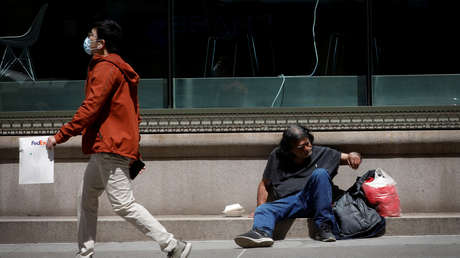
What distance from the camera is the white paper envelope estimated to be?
5742 millimetres

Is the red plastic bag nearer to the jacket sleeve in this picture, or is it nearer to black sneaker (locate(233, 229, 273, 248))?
black sneaker (locate(233, 229, 273, 248))

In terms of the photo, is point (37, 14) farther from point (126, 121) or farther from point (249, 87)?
point (126, 121)

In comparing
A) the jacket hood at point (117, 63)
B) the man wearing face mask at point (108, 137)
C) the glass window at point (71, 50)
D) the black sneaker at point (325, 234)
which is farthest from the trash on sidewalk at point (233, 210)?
the jacket hood at point (117, 63)

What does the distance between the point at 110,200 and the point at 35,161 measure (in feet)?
2.23

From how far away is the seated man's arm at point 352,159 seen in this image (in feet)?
23.5

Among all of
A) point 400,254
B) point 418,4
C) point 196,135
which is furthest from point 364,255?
point 418,4

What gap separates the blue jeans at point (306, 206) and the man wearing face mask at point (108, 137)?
129 cm

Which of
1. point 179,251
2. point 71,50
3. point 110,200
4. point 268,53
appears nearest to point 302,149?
point 268,53

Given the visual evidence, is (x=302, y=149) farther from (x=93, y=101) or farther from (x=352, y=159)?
(x=93, y=101)

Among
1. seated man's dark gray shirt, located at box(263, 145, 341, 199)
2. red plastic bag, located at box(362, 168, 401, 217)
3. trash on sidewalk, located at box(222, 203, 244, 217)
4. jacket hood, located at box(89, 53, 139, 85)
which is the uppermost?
jacket hood, located at box(89, 53, 139, 85)

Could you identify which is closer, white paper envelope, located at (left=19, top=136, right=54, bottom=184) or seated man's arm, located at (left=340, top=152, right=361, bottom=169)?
white paper envelope, located at (left=19, top=136, right=54, bottom=184)

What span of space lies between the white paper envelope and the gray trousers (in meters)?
0.31

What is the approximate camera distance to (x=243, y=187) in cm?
792

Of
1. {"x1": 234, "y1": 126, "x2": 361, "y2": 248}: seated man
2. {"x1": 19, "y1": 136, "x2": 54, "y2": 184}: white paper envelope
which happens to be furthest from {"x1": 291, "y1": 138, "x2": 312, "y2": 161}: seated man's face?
{"x1": 19, "y1": 136, "x2": 54, "y2": 184}: white paper envelope
